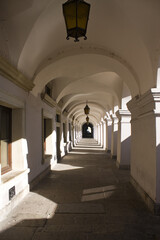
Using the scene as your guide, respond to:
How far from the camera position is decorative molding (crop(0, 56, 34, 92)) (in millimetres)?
4426

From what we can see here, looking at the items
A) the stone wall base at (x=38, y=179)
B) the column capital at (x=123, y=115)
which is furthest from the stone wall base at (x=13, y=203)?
the column capital at (x=123, y=115)

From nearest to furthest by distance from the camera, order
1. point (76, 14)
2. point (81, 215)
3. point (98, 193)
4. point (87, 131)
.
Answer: point (76, 14) < point (81, 215) < point (98, 193) < point (87, 131)

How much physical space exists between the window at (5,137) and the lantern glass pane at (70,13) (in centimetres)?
292

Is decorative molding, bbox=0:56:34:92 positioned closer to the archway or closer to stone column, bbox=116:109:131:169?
stone column, bbox=116:109:131:169

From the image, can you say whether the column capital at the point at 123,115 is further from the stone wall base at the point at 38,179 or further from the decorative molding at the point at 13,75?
the decorative molding at the point at 13,75

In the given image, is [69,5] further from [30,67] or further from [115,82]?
[115,82]

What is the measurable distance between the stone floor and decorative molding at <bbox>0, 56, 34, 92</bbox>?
9.45ft

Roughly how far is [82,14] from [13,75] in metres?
2.44

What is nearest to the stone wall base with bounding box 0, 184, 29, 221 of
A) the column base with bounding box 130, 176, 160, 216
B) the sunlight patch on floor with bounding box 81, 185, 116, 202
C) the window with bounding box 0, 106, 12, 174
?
the window with bounding box 0, 106, 12, 174

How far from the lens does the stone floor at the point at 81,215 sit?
3.77m

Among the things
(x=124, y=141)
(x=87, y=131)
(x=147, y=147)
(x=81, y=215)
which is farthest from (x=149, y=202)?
(x=87, y=131)

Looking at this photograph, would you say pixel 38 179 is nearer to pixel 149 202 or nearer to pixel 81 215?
pixel 81 215

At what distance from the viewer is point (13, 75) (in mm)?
5027

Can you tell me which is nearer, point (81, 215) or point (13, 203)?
point (81, 215)
